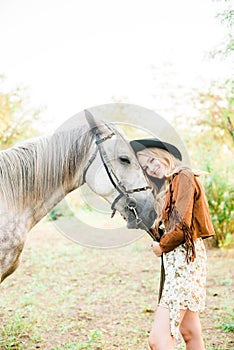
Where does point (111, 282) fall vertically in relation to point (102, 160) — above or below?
below

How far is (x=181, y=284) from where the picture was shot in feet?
7.16

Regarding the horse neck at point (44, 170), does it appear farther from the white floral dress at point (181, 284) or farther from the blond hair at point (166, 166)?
Result: the white floral dress at point (181, 284)

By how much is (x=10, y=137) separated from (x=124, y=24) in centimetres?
513

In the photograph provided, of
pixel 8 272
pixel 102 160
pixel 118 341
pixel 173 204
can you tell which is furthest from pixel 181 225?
pixel 118 341

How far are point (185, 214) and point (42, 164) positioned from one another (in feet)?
3.23

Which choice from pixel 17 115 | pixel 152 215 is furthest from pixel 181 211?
pixel 17 115

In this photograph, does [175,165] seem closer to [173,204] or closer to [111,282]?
[173,204]

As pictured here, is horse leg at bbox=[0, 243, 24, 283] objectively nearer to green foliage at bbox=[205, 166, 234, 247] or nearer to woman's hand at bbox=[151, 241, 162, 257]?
woman's hand at bbox=[151, 241, 162, 257]

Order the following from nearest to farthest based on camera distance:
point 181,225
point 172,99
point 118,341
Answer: point 181,225
point 118,341
point 172,99

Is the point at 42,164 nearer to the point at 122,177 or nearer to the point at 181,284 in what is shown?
the point at 122,177

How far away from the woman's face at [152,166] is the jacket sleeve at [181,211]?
0.22 metres

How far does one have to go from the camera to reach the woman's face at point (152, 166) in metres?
2.37

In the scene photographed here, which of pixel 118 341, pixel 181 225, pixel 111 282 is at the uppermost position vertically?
pixel 181 225

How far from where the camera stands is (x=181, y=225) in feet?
6.93
